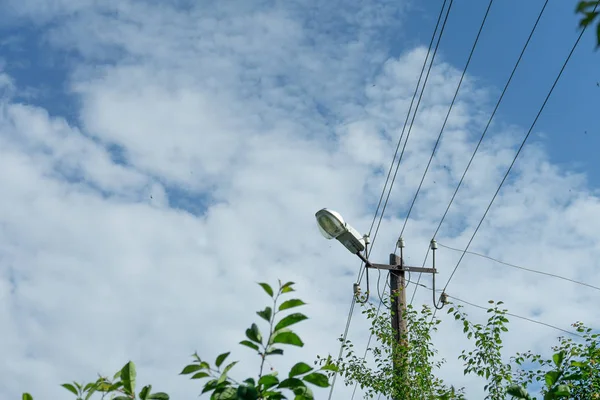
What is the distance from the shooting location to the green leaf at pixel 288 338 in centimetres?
143

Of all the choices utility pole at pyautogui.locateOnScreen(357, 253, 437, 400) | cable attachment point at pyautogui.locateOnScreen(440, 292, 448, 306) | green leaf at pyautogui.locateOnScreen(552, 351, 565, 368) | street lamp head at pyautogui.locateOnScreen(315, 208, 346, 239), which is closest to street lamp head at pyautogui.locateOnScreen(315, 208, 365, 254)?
street lamp head at pyautogui.locateOnScreen(315, 208, 346, 239)

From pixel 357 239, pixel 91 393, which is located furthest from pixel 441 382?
pixel 91 393

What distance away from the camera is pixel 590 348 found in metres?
8.94

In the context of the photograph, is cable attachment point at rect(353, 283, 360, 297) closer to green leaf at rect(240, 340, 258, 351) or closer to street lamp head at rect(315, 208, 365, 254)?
street lamp head at rect(315, 208, 365, 254)

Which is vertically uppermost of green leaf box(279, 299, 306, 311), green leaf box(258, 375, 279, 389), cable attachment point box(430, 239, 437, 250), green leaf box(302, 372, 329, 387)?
cable attachment point box(430, 239, 437, 250)

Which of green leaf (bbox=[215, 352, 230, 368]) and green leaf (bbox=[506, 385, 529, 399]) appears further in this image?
green leaf (bbox=[506, 385, 529, 399])

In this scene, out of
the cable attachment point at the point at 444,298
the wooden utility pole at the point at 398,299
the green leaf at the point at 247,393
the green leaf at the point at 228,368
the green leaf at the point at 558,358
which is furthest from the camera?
the cable attachment point at the point at 444,298

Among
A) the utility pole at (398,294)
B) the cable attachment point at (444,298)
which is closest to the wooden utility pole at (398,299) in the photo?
the utility pole at (398,294)

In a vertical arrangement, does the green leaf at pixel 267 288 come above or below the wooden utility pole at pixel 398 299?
below

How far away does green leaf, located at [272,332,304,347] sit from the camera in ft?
4.69

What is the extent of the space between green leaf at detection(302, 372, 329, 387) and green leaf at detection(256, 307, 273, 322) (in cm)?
14

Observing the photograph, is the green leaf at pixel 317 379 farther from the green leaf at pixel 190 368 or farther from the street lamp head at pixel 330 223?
the street lamp head at pixel 330 223

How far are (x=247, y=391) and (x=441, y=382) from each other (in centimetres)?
937

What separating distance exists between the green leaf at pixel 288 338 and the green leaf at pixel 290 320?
0.02m
